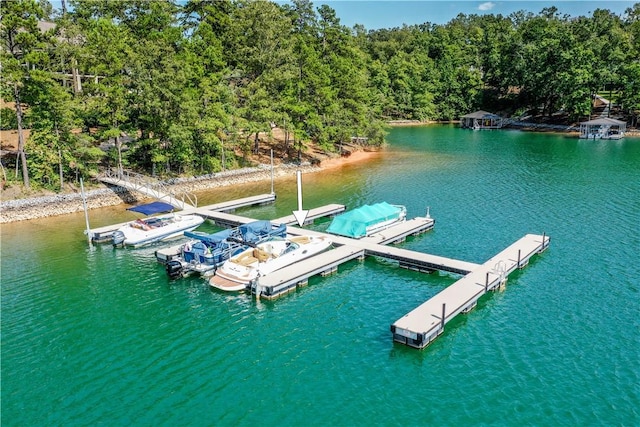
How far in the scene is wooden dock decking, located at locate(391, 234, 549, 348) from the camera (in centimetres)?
1911

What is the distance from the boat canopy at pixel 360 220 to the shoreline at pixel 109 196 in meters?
19.6

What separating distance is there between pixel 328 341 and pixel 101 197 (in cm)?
2933

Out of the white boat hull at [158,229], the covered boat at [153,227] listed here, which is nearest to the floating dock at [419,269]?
the covered boat at [153,227]

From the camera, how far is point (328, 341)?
1972 centimetres

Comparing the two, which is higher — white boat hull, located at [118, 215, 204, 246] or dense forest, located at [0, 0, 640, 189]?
dense forest, located at [0, 0, 640, 189]

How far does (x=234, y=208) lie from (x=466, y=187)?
859 inches

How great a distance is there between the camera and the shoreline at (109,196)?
1453 inches

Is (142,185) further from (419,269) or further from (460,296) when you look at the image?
(460,296)

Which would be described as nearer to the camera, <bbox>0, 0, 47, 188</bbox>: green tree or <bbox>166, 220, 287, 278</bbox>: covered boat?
<bbox>166, 220, 287, 278</bbox>: covered boat

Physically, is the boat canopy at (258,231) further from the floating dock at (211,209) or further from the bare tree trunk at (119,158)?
the bare tree trunk at (119,158)

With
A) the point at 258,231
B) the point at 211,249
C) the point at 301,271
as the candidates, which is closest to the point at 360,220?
the point at 258,231

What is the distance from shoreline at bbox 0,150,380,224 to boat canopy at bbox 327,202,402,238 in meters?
19.6

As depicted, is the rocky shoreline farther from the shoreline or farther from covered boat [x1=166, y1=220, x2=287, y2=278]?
covered boat [x1=166, y1=220, x2=287, y2=278]

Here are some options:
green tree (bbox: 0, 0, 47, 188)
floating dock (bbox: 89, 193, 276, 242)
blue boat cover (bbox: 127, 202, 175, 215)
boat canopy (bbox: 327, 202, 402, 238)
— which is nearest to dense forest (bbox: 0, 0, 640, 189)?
green tree (bbox: 0, 0, 47, 188)
